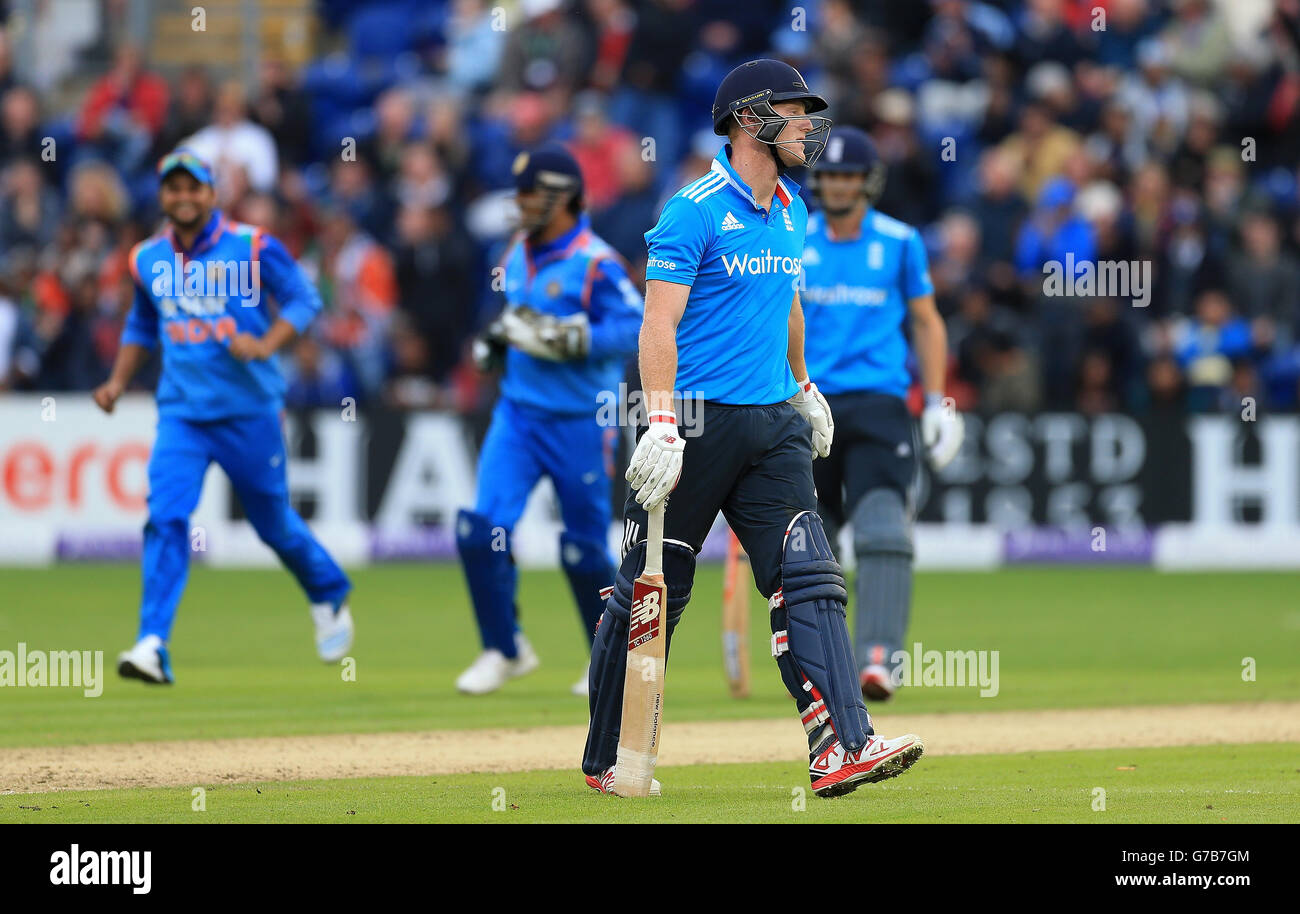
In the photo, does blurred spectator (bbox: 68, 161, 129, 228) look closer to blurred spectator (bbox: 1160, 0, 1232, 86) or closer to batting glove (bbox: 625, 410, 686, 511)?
blurred spectator (bbox: 1160, 0, 1232, 86)

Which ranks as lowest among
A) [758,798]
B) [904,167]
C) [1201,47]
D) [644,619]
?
[758,798]

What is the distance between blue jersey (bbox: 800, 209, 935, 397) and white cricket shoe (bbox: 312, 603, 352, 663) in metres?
3.31

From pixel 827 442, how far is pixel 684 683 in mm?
4368

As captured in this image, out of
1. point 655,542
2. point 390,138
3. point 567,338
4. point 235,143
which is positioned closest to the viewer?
point 655,542

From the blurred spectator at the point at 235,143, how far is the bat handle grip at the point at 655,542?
1594 cm

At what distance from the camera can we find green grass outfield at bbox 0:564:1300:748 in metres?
11.1

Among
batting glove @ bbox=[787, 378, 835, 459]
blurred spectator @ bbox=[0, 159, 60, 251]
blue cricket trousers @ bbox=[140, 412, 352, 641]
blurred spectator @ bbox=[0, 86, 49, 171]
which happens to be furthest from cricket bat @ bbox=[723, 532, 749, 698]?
blurred spectator @ bbox=[0, 86, 49, 171]

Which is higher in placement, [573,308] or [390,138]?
[390,138]

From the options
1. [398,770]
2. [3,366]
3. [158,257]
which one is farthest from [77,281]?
[398,770]

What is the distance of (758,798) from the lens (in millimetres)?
7980

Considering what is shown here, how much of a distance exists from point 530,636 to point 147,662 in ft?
14.2

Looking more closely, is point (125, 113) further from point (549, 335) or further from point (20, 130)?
point (549, 335)

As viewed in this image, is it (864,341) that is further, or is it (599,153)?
(599,153)

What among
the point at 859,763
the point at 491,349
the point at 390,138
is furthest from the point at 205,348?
the point at 390,138
